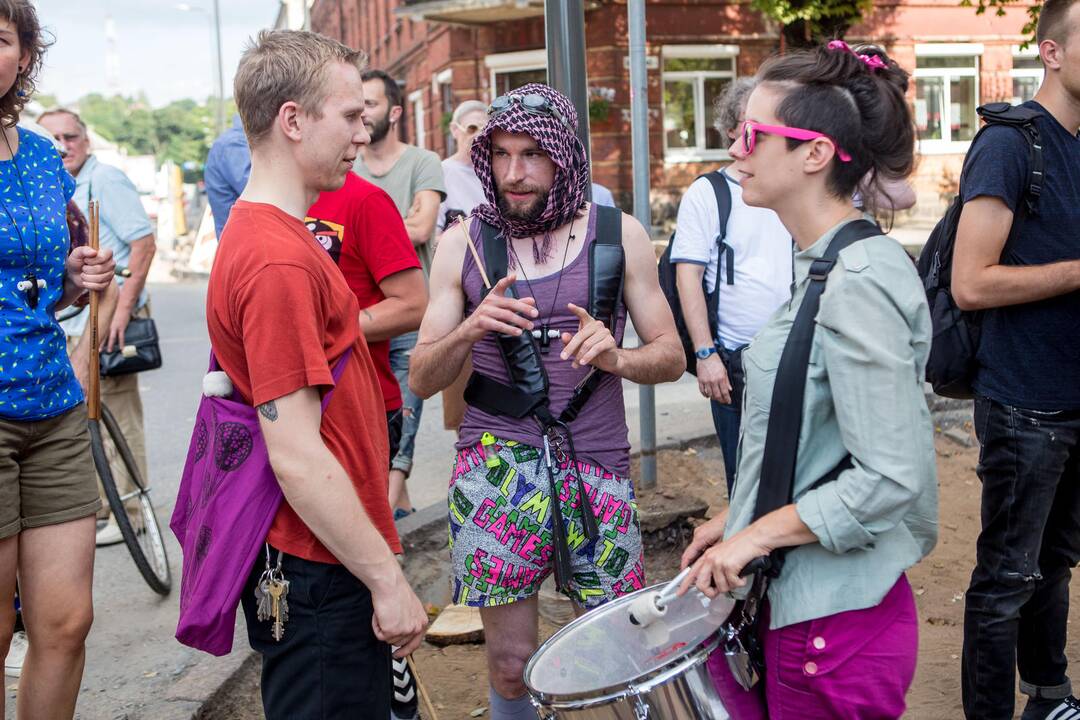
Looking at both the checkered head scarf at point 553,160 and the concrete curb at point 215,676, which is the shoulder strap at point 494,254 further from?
the concrete curb at point 215,676

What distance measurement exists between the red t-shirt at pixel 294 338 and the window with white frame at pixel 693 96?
23.3 meters

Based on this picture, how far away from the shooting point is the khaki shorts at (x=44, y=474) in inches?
106

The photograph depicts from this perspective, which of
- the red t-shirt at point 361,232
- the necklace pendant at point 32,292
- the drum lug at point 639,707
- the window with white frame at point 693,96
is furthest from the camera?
the window with white frame at point 693,96

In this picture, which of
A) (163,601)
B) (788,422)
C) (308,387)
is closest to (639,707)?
(788,422)

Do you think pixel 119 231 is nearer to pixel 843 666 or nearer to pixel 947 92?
pixel 843 666

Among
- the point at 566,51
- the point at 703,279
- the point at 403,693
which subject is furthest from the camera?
the point at 566,51

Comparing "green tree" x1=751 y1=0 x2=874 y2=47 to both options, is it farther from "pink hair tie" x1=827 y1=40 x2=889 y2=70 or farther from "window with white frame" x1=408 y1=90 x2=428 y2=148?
"pink hair tie" x1=827 y1=40 x2=889 y2=70

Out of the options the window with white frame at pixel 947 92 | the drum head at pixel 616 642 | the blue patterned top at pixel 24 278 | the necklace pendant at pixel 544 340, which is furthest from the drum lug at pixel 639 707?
the window with white frame at pixel 947 92

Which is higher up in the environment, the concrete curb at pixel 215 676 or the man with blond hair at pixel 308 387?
the man with blond hair at pixel 308 387

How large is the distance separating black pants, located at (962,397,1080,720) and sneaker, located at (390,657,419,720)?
164 cm

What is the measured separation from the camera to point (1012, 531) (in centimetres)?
313

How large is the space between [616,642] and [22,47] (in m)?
2.05

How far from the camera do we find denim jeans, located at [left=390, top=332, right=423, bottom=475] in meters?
5.28

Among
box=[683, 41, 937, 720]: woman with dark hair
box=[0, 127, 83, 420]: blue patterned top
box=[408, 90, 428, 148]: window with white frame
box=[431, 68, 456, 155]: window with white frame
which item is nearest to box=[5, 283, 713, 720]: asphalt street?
box=[0, 127, 83, 420]: blue patterned top
